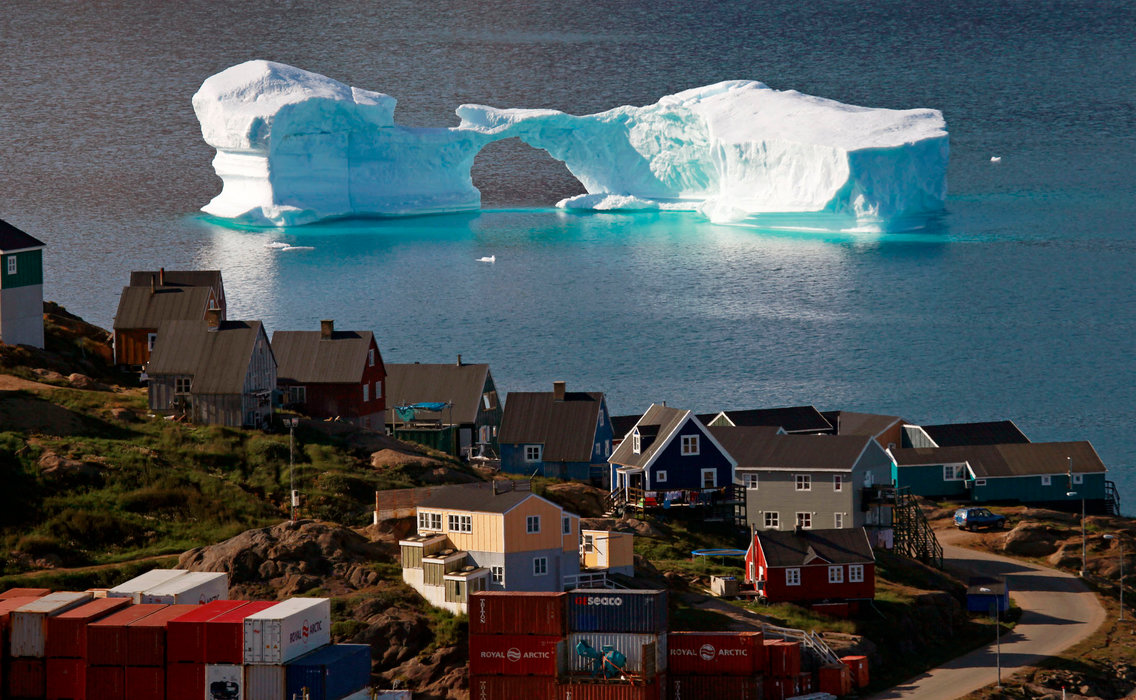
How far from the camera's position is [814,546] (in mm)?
41250

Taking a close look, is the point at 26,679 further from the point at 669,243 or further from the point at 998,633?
the point at 669,243

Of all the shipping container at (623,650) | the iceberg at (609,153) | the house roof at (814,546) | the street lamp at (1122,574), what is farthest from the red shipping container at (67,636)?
the iceberg at (609,153)

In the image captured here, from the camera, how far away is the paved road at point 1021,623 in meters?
36.4

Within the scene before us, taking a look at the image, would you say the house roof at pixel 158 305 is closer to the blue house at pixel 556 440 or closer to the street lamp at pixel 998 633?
the blue house at pixel 556 440

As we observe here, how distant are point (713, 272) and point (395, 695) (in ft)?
221

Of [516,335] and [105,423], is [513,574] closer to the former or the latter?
[105,423]

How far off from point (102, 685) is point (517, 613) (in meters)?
8.06

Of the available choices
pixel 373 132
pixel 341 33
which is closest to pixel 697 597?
pixel 373 132

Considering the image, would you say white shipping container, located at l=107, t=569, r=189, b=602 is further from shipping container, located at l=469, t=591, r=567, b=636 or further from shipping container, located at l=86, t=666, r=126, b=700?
shipping container, located at l=469, t=591, r=567, b=636

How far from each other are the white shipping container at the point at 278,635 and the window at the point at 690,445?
1807 centimetres

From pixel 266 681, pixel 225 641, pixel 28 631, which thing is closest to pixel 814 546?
pixel 266 681

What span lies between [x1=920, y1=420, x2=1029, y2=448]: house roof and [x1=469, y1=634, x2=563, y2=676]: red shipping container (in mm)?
29547

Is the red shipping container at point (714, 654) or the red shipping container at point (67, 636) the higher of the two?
the red shipping container at point (67, 636)

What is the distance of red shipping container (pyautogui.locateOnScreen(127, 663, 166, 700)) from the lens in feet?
103
